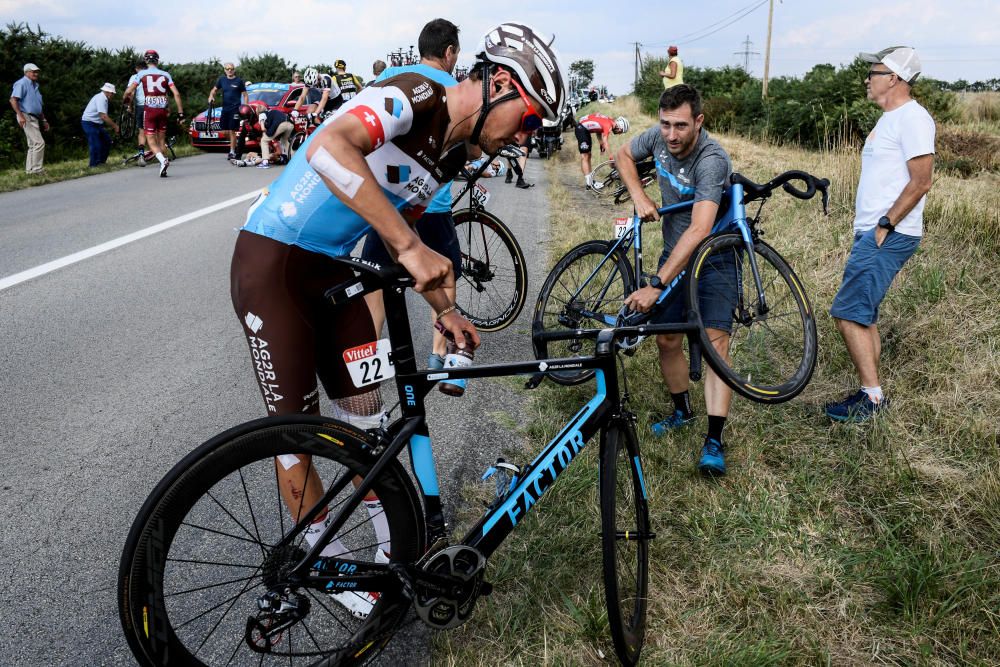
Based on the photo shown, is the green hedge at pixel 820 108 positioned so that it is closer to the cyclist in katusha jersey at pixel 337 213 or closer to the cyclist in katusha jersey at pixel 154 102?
the cyclist in katusha jersey at pixel 154 102

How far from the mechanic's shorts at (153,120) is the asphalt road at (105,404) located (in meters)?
6.77

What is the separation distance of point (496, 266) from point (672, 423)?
7.16ft

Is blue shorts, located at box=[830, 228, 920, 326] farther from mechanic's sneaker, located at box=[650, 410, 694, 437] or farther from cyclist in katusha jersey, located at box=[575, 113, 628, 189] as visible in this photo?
cyclist in katusha jersey, located at box=[575, 113, 628, 189]

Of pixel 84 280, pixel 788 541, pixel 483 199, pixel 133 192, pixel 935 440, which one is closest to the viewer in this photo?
pixel 788 541

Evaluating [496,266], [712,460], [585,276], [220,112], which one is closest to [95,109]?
[220,112]

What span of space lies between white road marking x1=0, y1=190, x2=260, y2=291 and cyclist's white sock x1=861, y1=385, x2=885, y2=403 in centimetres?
698

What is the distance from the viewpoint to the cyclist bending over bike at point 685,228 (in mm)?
3904

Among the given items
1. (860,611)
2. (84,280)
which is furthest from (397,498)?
(84,280)

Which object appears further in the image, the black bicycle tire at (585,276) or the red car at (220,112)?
the red car at (220,112)

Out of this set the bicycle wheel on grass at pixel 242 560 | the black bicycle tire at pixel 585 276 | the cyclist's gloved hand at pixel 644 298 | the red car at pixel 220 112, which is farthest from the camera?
the red car at pixel 220 112

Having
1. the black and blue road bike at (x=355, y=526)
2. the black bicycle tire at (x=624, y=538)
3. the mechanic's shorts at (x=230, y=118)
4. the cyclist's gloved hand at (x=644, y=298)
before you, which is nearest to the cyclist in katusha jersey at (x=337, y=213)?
the black and blue road bike at (x=355, y=526)

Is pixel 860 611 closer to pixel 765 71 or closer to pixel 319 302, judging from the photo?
pixel 319 302

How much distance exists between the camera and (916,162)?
4273 millimetres

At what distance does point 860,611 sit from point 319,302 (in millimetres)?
2344
